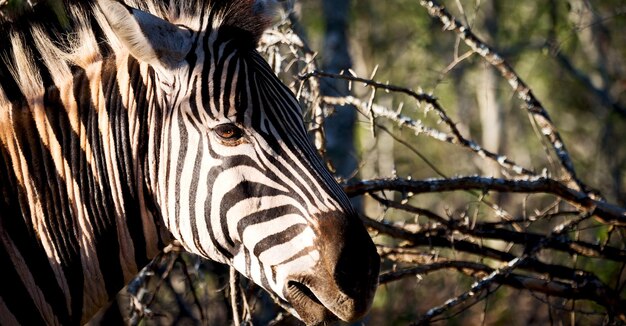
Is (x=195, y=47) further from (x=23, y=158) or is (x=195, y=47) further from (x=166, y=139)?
(x=23, y=158)

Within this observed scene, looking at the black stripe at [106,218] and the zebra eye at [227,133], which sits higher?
the zebra eye at [227,133]

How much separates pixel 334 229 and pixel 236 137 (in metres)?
0.58

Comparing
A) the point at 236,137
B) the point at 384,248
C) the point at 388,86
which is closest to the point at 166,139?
the point at 236,137

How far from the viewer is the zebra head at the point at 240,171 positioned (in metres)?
3.27

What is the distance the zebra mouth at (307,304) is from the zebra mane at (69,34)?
3.73 ft

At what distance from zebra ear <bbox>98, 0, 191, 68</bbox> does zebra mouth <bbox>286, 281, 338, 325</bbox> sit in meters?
1.08

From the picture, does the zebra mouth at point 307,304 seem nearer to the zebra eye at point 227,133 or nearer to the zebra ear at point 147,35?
the zebra eye at point 227,133

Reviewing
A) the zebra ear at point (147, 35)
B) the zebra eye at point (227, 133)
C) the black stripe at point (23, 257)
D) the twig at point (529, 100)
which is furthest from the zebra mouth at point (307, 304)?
the twig at point (529, 100)

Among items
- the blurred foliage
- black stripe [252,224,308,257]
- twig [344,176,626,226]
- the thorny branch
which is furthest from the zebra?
the blurred foliage

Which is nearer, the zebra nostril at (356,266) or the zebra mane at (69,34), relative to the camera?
the zebra nostril at (356,266)

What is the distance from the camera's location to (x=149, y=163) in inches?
140

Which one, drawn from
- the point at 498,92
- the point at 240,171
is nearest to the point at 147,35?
the point at 240,171

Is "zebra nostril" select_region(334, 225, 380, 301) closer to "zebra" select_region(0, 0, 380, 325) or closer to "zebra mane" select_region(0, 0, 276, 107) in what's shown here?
"zebra" select_region(0, 0, 380, 325)

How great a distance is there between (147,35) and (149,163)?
55 centimetres
